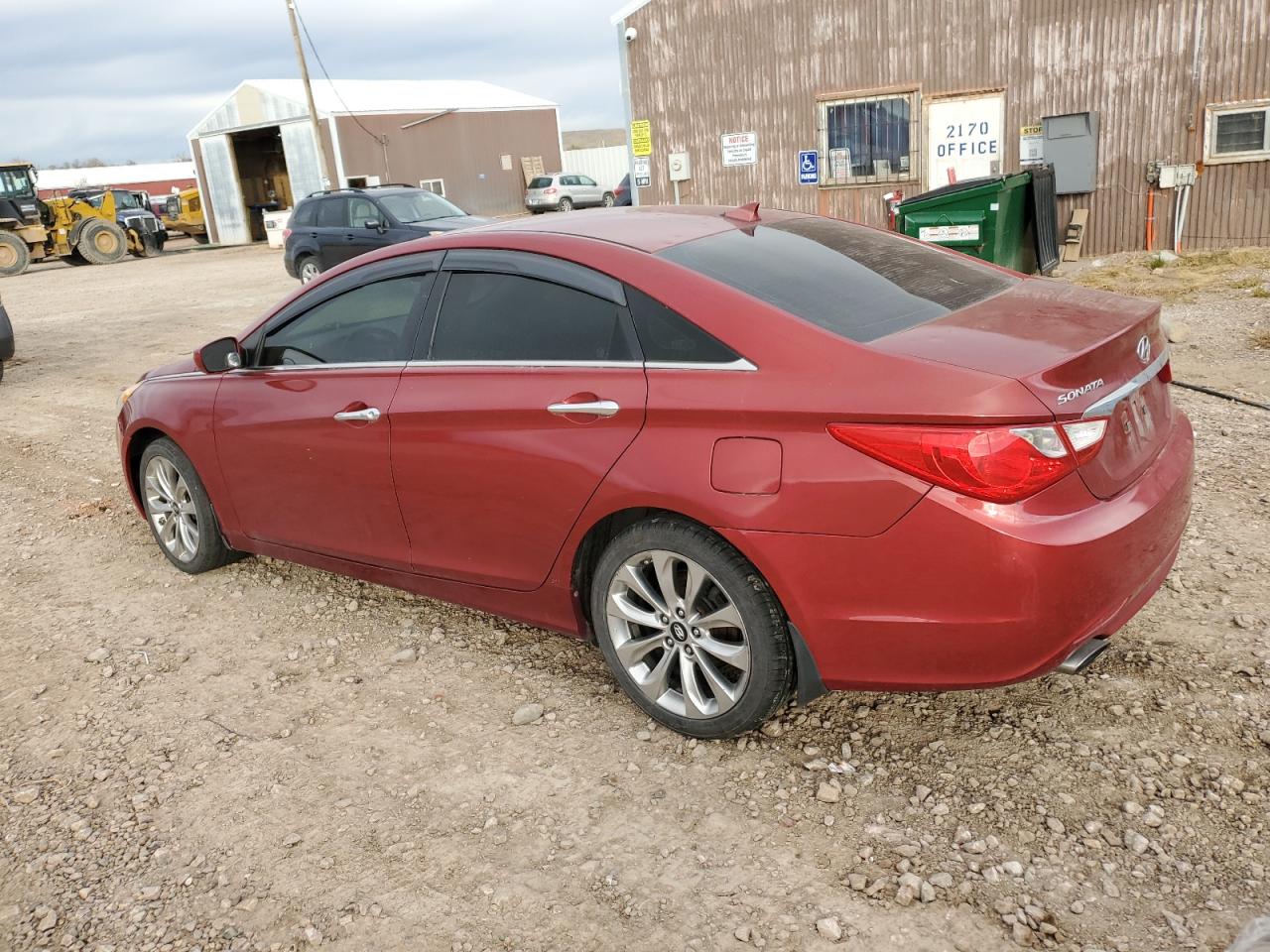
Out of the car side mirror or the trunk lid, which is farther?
the car side mirror

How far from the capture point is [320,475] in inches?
160

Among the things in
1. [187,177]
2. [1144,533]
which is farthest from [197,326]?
[187,177]

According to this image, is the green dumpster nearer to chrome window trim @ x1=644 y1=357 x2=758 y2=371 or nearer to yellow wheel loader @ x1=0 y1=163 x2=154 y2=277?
chrome window trim @ x1=644 y1=357 x2=758 y2=371

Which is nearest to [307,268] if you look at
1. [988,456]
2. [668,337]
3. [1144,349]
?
[668,337]

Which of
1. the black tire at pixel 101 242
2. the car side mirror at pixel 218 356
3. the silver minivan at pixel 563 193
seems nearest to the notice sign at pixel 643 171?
the car side mirror at pixel 218 356

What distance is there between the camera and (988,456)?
2.55 meters

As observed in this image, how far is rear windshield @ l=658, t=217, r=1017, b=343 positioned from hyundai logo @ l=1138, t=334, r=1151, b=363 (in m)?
0.50

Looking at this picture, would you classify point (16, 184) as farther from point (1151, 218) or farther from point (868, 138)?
point (1151, 218)

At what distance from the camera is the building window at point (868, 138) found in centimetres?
1585

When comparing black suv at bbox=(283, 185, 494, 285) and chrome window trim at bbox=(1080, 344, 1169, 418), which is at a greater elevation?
black suv at bbox=(283, 185, 494, 285)

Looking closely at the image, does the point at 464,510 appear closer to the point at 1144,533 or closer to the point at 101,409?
the point at 1144,533

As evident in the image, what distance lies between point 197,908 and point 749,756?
1555 millimetres

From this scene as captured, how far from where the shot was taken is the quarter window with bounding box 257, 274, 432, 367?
3.84 meters

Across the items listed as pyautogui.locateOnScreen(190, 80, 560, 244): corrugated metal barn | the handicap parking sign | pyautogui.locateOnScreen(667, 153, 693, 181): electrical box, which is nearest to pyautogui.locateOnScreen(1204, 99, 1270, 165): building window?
the handicap parking sign
